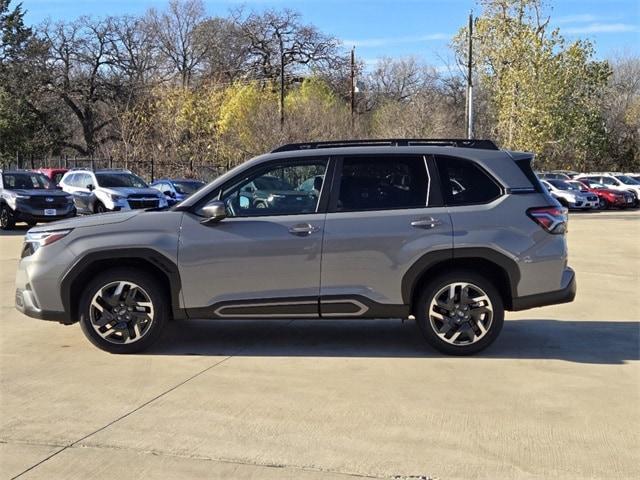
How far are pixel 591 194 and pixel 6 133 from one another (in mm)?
33691

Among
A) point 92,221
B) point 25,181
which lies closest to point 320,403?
point 92,221

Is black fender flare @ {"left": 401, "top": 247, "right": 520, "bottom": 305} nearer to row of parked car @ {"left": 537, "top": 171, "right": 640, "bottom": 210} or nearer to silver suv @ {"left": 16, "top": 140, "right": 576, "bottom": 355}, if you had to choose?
silver suv @ {"left": 16, "top": 140, "right": 576, "bottom": 355}

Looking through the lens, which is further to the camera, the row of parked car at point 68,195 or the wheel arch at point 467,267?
the row of parked car at point 68,195

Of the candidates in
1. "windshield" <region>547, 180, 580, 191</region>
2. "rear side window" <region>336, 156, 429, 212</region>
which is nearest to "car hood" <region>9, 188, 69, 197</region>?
"rear side window" <region>336, 156, 429, 212</region>

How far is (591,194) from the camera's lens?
32.4 m

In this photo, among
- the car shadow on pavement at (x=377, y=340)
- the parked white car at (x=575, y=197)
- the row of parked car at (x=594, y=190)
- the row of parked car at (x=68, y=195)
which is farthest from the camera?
the row of parked car at (x=594, y=190)

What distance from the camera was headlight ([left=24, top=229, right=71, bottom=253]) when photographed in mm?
6285

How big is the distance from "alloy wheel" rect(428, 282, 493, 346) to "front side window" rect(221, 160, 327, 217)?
1389 millimetres

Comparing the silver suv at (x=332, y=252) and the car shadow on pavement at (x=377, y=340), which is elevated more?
the silver suv at (x=332, y=252)

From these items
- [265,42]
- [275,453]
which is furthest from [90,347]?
[265,42]

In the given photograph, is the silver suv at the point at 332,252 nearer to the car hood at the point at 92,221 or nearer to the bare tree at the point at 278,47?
the car hood at the point at 92,221

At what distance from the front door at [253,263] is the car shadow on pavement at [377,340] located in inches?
20.8

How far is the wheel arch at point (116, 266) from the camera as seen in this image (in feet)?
20.1

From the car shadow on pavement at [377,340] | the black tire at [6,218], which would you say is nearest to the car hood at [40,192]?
the black tire at [6,218]
